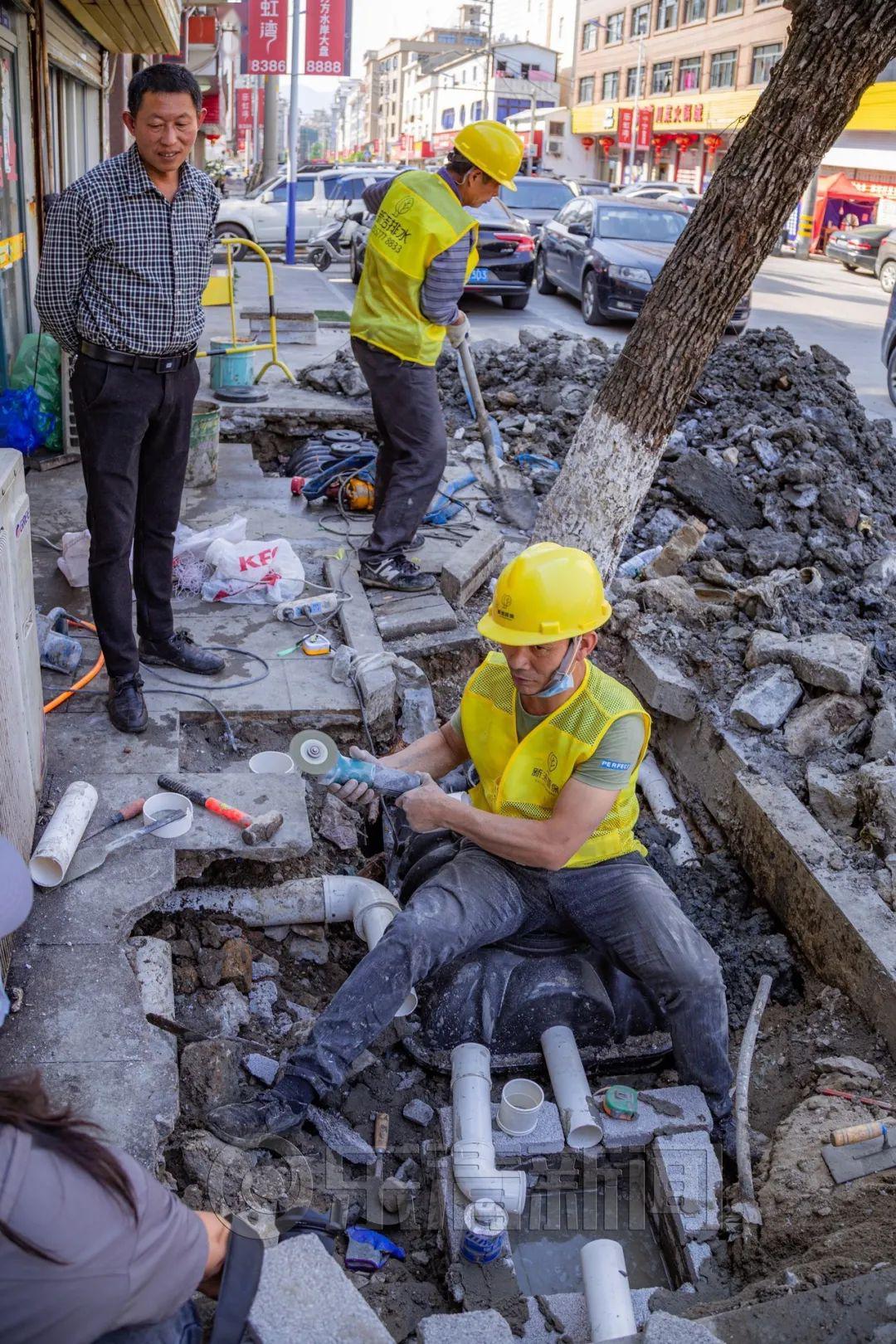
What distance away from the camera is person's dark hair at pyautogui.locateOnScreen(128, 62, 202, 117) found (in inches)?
155

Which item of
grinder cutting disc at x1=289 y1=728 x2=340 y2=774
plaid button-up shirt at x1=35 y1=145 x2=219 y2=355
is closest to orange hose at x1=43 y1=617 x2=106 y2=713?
plaid button-up shirt at x1=35 y1=145 x2=219 y2=355

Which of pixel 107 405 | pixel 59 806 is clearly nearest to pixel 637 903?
pixel 59 806

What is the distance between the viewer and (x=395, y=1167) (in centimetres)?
334

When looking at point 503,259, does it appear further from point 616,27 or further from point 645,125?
point 616,27

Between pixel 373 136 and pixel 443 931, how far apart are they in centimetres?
12842

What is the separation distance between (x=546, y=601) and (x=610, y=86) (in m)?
64.3

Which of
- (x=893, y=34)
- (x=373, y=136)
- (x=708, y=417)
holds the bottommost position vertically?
(x=708, y=417)

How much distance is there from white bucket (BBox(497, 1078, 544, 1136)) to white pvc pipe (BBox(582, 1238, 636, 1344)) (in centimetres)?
45

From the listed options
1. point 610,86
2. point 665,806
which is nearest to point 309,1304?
point 665,806

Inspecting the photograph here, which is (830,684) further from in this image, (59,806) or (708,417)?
(708,417)

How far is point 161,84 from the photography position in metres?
3.93

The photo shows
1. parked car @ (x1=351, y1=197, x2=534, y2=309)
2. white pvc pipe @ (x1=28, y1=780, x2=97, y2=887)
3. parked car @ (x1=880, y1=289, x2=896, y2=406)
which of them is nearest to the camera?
white pvc pipe @ (x1=28, y1=780, x2=97, y2=887)

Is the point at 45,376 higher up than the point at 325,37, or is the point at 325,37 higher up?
the point at 325,37

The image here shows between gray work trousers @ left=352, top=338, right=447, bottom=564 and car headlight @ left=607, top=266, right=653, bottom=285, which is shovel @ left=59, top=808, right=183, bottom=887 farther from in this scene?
car headlight @ left=607, top=266, right=653, bottom=285
